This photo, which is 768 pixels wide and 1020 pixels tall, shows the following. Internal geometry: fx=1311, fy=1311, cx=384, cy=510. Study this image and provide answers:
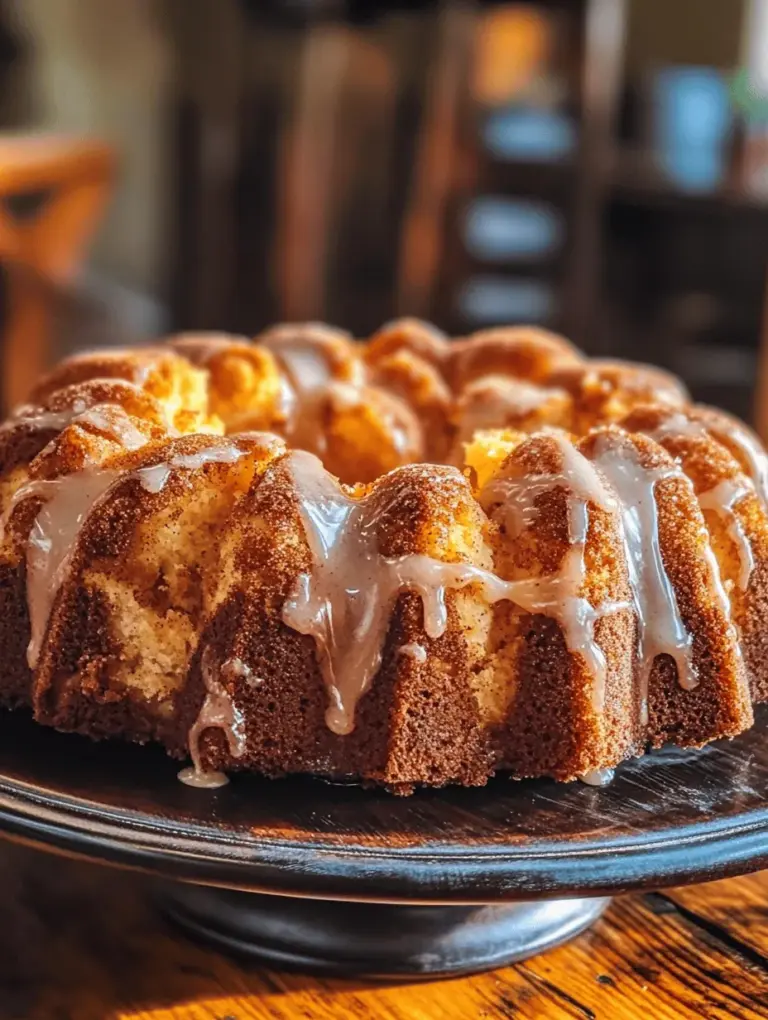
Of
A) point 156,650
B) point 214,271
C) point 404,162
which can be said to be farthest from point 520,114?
point 156,650

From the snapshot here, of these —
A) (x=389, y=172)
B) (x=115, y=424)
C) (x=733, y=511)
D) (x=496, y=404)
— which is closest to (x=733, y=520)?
(x=733, y=511)

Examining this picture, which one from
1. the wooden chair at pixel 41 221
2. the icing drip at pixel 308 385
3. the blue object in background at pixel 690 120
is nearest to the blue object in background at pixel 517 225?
the blue object in background at pixel 690 120

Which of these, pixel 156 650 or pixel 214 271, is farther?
pixel 214 271

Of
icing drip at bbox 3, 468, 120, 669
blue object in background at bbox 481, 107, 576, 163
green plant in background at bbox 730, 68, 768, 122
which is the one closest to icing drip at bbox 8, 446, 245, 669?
icing drip at bbox 3, 468, 120, 669

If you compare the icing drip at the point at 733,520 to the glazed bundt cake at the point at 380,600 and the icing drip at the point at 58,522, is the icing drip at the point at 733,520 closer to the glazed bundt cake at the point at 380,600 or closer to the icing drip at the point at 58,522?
the glazed bundt cake at the point at 380,600

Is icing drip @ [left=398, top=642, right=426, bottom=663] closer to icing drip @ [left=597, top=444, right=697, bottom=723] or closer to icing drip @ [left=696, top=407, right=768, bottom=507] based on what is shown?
icing drip @ [left=597, top=444, right=697, bottom=723]

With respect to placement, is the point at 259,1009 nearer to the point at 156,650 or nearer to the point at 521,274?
the point at 156,650
